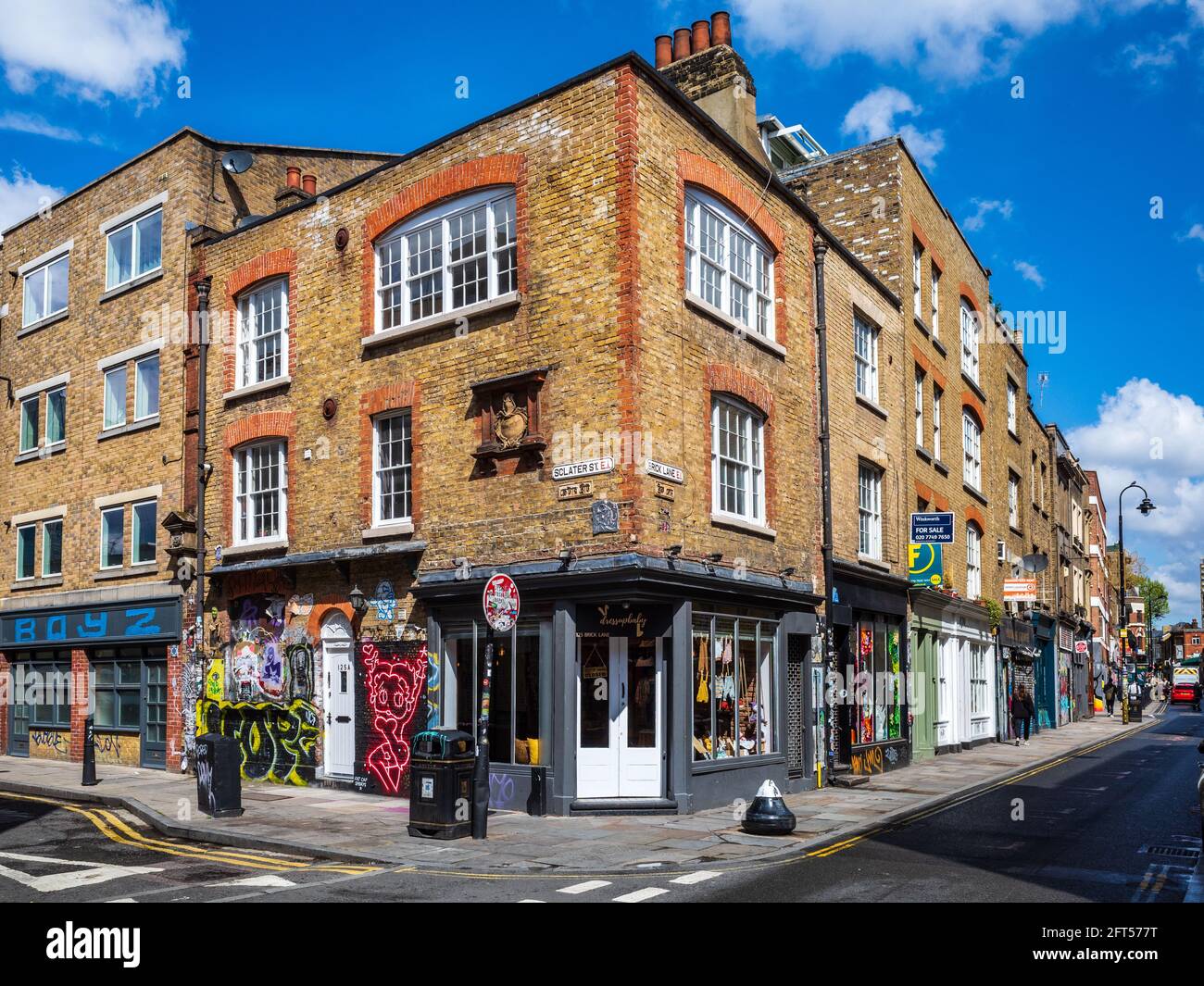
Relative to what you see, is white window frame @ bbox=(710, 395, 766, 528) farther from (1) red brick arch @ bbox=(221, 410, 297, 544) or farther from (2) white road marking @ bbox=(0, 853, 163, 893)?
(2) white road marking @ bbox=(0, 853, 163, 893)

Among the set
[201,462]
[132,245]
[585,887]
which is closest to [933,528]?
[201,462]

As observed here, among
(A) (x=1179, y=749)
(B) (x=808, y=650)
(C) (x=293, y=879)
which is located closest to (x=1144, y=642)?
(A) (x=1179, y=749)

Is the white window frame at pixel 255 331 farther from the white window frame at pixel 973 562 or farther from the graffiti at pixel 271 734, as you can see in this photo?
the white window frame at pixel 973 562

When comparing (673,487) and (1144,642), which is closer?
(673,487)

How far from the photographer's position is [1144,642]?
121 m

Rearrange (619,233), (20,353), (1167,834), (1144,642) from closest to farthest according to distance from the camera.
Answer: (1167,834) → (619,233) → (20,353) → (1144,642)

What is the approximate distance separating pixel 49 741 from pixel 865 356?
19.8 m

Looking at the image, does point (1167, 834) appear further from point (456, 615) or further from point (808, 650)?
point (456, 615)

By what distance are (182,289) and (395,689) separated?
10020 millimetres

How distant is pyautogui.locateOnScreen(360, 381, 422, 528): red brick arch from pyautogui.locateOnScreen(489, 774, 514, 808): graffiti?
13.9ft

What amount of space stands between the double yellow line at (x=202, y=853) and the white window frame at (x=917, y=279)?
771 inches

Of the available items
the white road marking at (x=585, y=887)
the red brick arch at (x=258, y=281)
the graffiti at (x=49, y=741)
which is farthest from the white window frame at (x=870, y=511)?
the graffiti at (x=49, y=741)

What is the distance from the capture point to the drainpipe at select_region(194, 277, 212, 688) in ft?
68.2

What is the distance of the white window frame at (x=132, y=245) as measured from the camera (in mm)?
23172
